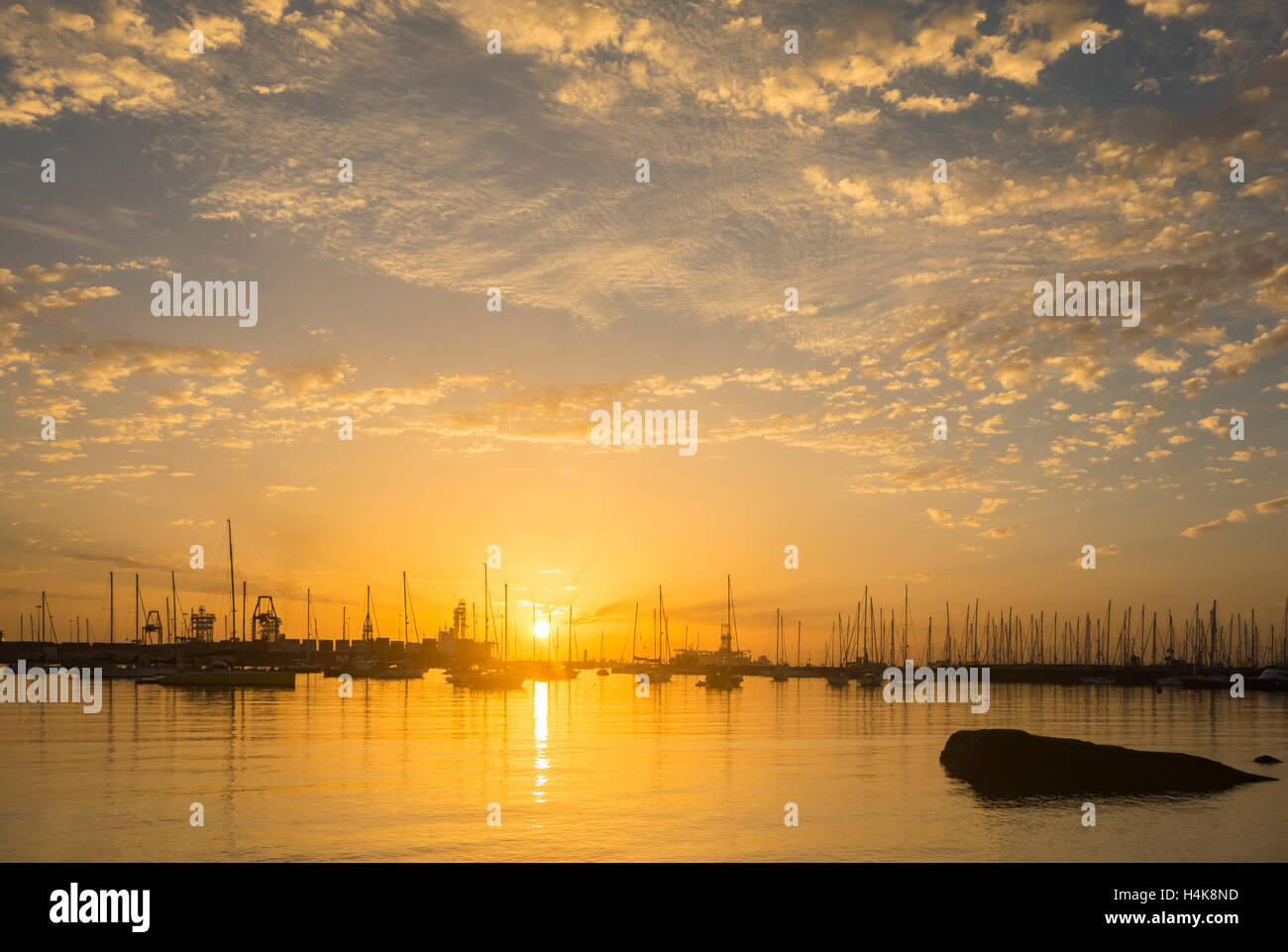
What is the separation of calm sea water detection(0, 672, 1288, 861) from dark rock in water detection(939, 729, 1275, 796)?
176 cm

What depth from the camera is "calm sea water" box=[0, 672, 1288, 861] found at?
102 ft

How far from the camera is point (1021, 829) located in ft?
116

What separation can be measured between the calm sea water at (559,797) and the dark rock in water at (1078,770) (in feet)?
5.79

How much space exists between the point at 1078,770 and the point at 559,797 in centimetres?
2411

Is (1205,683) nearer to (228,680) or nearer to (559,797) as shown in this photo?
(228,680)

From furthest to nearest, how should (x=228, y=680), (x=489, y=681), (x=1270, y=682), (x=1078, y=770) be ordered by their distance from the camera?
(x=1270, y=682)
(x=489, y=681)
(x=228, y=680)
(x=1078, y=770)

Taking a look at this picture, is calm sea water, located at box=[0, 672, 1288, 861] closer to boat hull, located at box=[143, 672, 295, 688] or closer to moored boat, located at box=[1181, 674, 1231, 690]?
boat hull, located at box=[143, 672, 295, 688]

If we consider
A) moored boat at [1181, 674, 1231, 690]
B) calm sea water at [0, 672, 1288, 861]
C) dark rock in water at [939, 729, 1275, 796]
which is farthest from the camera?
moored boat at [1181, 674, 1231, 690]

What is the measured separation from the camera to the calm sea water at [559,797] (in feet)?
102

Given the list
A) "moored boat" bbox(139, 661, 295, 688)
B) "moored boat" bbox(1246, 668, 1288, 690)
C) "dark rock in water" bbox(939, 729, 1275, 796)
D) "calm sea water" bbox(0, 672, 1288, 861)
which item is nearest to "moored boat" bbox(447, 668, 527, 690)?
"moored boat" bbox(139, 661, 295, 688)

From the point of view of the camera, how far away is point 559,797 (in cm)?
4112

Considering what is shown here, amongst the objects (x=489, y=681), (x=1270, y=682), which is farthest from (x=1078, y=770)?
(x=1270, y=682)
